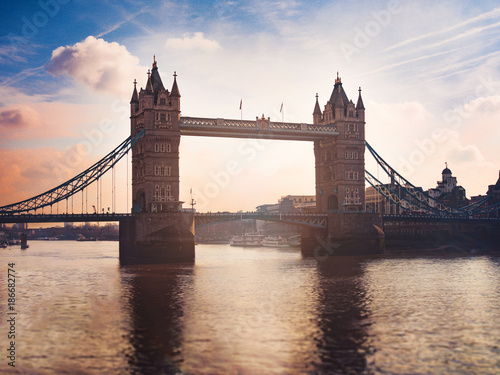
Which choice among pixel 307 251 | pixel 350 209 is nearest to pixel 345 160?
pixel 350 209

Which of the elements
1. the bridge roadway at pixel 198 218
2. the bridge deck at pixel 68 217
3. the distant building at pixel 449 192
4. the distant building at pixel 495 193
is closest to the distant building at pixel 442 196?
the distant building at pixel 449 192

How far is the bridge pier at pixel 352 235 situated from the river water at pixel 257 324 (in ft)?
100

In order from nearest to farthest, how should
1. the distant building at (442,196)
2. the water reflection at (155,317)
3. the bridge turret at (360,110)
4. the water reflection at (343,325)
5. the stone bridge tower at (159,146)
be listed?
the water reflection at (343,325) → the water reflection at (155,317) → the stone bridge tower at (159,146) → the bridge turret at (360,110) → the distant building at (442,196)

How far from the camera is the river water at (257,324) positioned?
26.3 meters

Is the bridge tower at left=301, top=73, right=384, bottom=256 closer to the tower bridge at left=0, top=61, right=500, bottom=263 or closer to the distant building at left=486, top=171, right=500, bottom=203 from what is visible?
the tower bridge at left=0, top=61, right=500, bottom=263

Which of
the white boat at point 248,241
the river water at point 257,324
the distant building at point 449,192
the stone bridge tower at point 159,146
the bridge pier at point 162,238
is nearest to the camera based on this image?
the river water at point 257,324

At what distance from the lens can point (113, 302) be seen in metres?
43.3

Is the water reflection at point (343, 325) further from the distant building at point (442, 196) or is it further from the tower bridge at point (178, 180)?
the distant building at point (442, 196)

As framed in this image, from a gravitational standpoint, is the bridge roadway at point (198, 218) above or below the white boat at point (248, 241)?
above

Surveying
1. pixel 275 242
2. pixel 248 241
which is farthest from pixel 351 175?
pixel 248 241

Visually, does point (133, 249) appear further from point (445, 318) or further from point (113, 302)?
point (445, 318)

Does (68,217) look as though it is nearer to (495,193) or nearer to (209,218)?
(209,218)

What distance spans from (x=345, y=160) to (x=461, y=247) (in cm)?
4276

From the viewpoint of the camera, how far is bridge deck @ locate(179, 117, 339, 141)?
8306 centimetres
